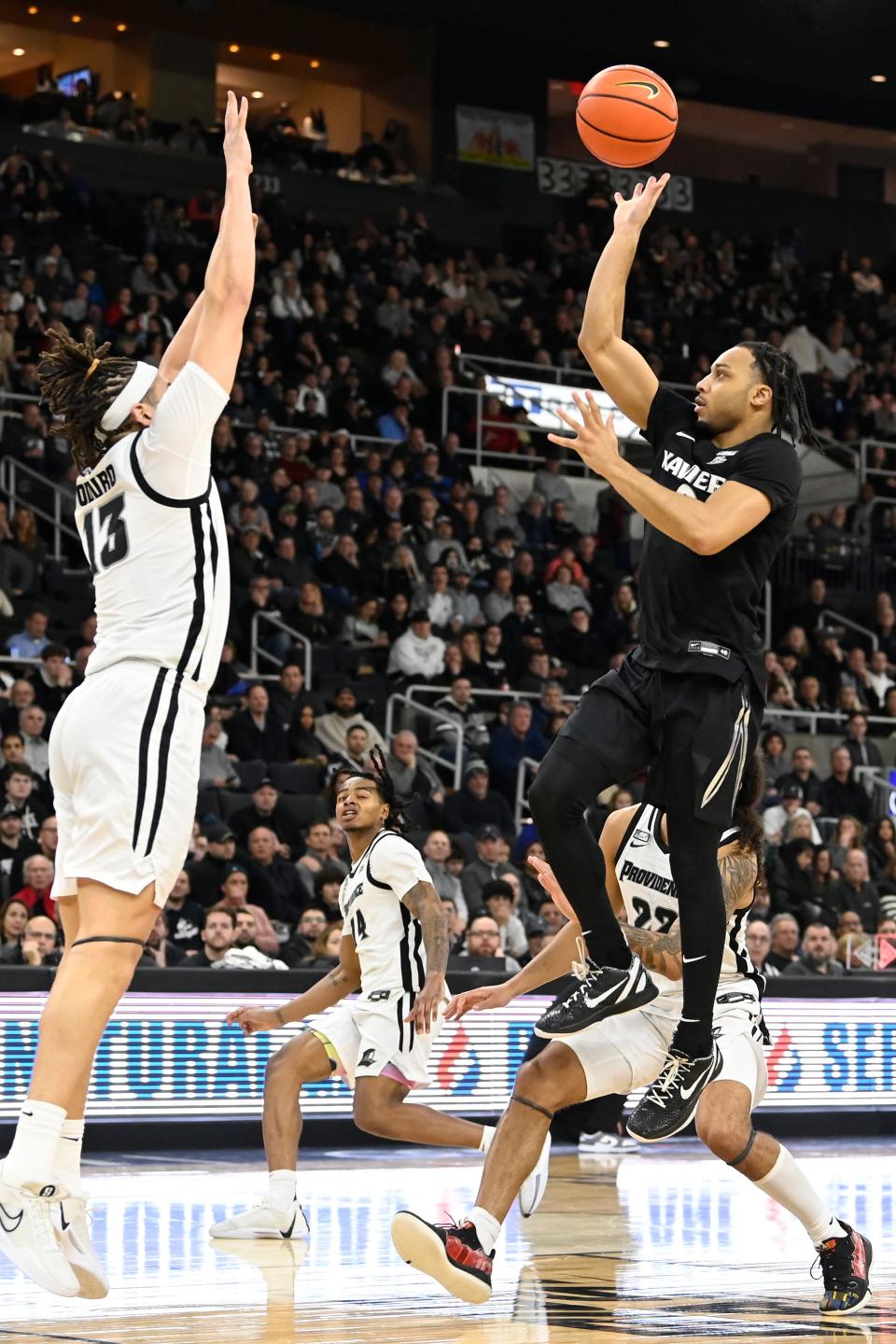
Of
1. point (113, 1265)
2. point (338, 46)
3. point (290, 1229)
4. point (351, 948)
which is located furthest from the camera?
point (338, 46)

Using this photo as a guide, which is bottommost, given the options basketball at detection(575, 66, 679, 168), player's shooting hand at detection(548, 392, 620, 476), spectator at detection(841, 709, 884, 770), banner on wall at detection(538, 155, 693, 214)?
spectator at detection(841, 709, 884, 770)

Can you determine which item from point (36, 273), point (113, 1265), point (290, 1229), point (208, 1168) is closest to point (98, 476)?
point (113, 1265)

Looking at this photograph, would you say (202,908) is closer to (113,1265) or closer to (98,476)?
(113,1265)

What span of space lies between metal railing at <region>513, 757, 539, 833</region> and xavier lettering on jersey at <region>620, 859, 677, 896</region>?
965cm

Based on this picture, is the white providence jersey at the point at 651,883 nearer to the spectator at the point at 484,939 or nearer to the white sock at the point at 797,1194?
the white sock at the point at 797,1194

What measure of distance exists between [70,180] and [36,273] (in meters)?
2.36

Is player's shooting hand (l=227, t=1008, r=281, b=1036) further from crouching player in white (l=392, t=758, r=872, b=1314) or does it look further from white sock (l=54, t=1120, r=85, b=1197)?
white sock (l=54, t=1120, r=85, b=1197)

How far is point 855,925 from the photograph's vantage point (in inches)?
628

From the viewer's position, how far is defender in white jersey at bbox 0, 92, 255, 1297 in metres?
5.13

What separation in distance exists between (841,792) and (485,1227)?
13092 mm

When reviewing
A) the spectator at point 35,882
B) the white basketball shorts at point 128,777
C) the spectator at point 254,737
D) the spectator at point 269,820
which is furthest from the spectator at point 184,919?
the white basketball shorts at point 128,777

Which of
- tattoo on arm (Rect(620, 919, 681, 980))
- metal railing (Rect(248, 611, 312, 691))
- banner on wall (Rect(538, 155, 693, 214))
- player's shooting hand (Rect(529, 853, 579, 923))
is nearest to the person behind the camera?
player's shooting hand (Rect(529, 853, 579, 923))

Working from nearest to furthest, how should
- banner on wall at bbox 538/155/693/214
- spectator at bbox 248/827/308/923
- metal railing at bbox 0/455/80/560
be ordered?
spectator at bbox 248/827/308/923 → metal railing at bbox 0/455/80/560 → banner on wall at bbox 538/155/693/214

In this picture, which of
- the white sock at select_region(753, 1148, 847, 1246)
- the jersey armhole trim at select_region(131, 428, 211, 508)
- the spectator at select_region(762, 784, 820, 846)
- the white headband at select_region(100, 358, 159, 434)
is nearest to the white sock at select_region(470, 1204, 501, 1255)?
the white sock at select_region(753, 1148, 847, 1246)
